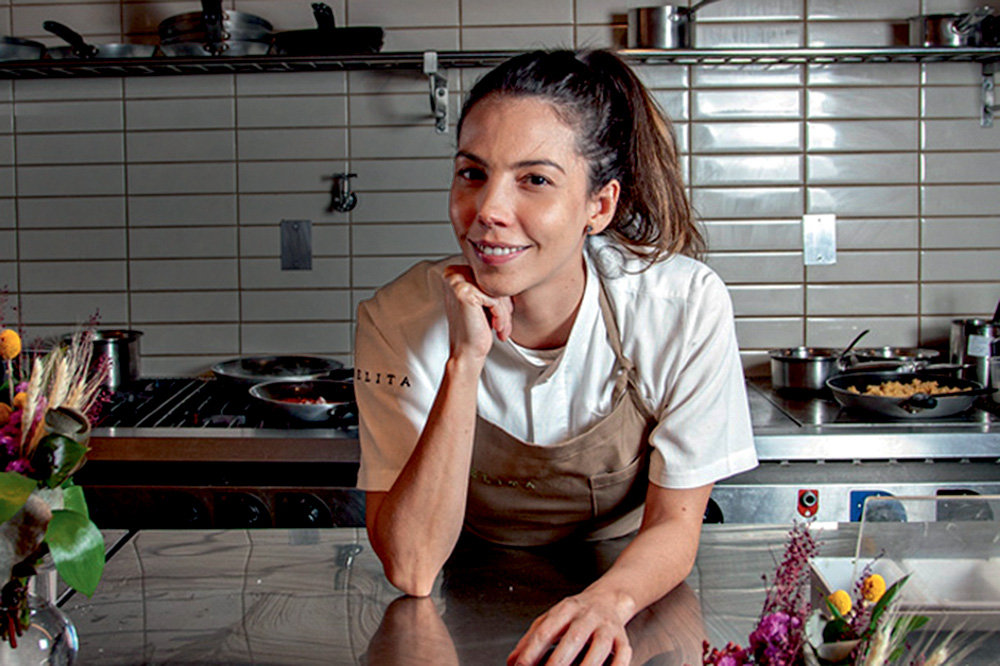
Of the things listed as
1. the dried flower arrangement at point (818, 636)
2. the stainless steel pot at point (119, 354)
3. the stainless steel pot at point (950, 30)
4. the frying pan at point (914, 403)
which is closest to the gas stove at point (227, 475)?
the stainless steel pot at point (119, 354)

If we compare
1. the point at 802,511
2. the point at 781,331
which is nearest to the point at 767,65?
the point at 781,331

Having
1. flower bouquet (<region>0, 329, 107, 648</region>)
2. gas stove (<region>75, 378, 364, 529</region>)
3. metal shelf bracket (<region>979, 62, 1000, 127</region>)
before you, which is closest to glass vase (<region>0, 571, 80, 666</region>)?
flower bouquet (<region>0, 329, 107, 648</region>)

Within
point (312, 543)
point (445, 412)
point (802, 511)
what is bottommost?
point (802, 511)

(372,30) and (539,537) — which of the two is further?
(372,30)

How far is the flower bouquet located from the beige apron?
0.74 m

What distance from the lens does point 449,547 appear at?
4.39 feet

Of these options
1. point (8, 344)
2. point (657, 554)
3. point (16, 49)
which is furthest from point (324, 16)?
point (8, 344)

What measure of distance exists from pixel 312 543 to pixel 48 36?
2.26m

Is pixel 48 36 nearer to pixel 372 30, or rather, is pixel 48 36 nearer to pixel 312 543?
pixel 372 30

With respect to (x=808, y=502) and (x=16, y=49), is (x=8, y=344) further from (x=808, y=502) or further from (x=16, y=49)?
(x=16, y=49)

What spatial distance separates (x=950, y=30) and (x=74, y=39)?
2.38m

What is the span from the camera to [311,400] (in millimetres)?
2580

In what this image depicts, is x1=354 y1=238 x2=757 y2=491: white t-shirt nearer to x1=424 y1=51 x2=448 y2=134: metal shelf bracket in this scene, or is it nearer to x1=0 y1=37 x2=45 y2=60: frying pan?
x1=424 y1=51 x2=448 y2=134: metal shelf bracket

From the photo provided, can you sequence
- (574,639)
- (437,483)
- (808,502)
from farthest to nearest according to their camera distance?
(808,502) → (437,483) → (574,639)
